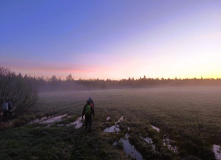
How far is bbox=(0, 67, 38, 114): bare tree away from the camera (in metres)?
19.5

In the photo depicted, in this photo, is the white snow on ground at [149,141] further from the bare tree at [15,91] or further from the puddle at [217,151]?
the bare tree at [15,91]

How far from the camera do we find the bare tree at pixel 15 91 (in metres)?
19.5

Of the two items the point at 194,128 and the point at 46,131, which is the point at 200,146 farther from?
the point at 46,131

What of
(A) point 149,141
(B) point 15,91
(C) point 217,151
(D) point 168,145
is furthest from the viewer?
(B) point 15,91

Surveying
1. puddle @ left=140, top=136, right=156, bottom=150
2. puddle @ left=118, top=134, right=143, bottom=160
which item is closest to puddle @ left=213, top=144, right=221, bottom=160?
puddle @ left=140, top=136, right=156, bottom=150

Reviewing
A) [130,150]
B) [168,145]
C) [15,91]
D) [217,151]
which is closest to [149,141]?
[168,145]

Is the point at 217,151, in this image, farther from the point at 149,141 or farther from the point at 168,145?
the point at 149,141

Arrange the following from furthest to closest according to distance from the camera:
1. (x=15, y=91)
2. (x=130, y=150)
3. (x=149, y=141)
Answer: (x=15, y=91) < (x=149, y=141) < (x=130, y=150)

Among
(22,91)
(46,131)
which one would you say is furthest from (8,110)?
(46,131)

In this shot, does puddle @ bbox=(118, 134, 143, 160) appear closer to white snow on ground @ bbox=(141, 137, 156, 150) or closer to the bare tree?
white snow on ground @ bbox=(141, 137, 156, 150)

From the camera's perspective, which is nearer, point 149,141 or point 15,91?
point 149,141

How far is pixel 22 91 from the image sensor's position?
22.6 meters

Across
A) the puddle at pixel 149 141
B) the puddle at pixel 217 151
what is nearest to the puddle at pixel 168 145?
the puddle at pixel 149 141

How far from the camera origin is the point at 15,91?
2128cm
